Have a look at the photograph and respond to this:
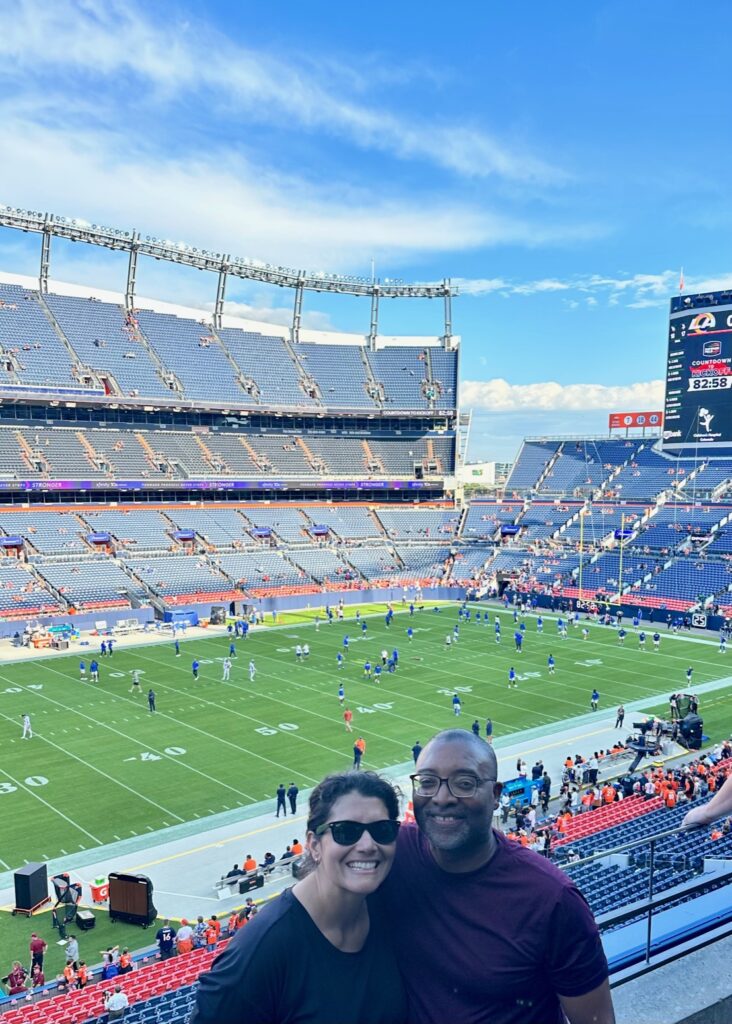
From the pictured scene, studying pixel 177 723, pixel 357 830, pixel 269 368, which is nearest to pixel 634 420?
pixel 269 368

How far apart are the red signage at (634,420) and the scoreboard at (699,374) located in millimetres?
13807

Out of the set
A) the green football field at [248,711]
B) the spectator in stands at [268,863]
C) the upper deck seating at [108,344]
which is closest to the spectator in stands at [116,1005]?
the spectator in stands at [268,863]

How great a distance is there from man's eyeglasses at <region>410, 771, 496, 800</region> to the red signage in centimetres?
6792

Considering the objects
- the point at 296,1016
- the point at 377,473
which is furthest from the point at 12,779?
the point at 377,473

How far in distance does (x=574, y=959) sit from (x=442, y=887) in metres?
0.47

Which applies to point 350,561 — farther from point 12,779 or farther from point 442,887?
point 442,887

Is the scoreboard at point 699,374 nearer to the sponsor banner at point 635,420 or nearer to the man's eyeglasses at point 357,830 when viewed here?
the sponsor banner at point 635,420

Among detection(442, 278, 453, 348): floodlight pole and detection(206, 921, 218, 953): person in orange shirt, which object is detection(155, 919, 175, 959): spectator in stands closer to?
detection(206, 921, 218, 953): person in orange shirt

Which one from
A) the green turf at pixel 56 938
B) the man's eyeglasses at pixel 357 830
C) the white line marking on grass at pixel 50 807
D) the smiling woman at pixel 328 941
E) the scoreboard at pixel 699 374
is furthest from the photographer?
the scoreboard at pixel 699 374

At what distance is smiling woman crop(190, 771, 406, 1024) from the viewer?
7.73 ft

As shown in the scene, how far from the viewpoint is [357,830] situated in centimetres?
261

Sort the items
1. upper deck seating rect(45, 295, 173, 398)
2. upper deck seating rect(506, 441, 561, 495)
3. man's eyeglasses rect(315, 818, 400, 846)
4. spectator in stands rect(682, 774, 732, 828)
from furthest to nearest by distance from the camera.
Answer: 1. upper deck seating rect(506, 441, 561, 495)
2. upper deck seating rect(45, 295, 173, 398)
3. spectator in stands rect(682, 774, 732, 828)
4. man's eyeglasses rect(315, 818, 400, 846)

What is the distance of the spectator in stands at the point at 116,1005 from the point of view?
11.1m

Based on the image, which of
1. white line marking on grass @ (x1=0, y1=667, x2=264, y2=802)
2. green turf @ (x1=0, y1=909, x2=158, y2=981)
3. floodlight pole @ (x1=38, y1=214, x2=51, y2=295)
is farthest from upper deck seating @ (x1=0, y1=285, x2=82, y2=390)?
green turf @ (x1=0, y1=909, x2=158, y2=981)
